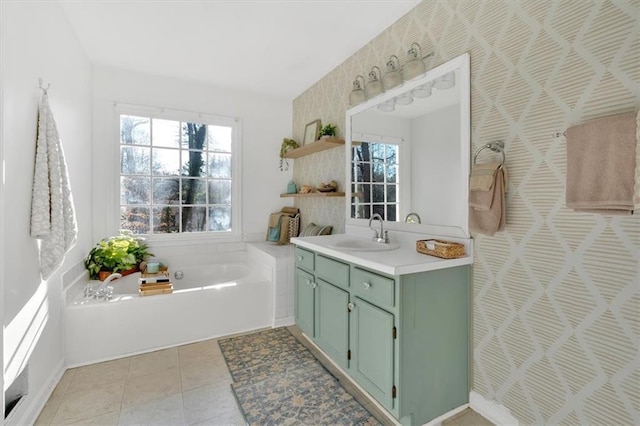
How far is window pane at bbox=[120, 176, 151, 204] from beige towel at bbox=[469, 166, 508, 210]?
3.10 meters

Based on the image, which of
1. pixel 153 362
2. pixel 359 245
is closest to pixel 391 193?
pixel 359 245

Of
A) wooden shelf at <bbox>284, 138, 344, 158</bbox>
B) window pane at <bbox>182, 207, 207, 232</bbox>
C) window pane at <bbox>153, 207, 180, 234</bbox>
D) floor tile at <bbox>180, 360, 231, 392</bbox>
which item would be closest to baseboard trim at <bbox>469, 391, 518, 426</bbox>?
floor tile at <bbox>180, 360, 231, 392</bbox>

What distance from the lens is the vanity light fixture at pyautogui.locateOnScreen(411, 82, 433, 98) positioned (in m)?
1.97

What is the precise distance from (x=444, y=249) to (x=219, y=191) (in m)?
2.73

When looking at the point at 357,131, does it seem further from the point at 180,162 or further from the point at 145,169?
the point at 145,169

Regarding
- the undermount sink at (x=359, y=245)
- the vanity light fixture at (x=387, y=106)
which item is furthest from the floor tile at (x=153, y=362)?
the vanity light fixture at (x=387, y=106)

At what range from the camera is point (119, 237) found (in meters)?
2.99

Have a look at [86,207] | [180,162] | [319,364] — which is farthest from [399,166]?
[86,207]

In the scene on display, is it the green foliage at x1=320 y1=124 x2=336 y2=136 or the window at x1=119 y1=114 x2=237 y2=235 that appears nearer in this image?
the green foliage at x1=320 y1=124 x2=336 y2=136

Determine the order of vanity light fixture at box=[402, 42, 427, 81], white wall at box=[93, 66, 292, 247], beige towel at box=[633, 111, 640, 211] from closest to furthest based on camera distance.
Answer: beige towel at box=[633, 111, 640, 211]
vanity light fixture at box=[402, 42, 427, 81]
white wall at box=[93, 66, 292, 247]

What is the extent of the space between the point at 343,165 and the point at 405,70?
41.2 inches

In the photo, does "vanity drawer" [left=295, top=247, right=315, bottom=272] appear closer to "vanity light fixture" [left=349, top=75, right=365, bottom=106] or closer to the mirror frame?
the mirror frame

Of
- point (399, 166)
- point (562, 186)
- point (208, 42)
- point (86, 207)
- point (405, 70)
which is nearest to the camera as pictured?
point (562, 186)

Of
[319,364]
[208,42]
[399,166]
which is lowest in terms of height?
[319,364]
